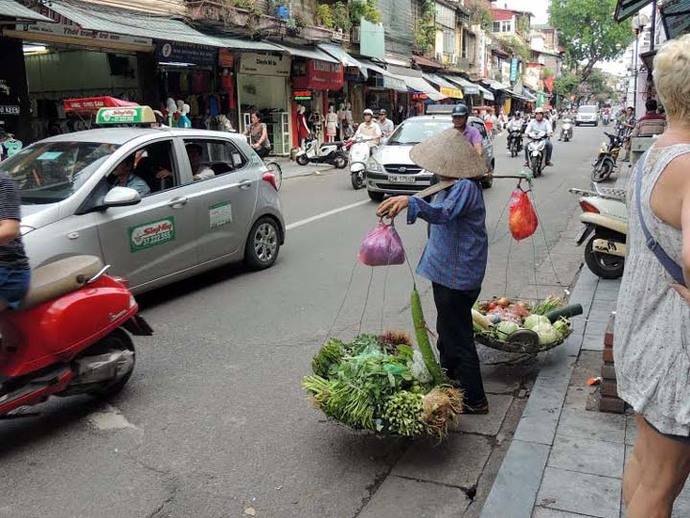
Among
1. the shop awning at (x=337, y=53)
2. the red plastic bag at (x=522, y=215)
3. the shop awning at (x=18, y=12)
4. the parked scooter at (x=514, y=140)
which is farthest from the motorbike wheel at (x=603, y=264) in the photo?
the shop awning at (x=337, y=53)

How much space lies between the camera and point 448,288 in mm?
3795

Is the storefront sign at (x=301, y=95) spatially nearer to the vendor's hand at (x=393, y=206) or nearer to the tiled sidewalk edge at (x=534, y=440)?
the tiled sidewalk edge at (x=534, y=440)

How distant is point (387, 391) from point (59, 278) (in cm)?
195

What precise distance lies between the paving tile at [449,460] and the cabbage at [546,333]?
981 mm

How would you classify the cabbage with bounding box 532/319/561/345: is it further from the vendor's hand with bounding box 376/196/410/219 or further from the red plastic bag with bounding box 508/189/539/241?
the vendor's hand with bounding box 376/196/410/219

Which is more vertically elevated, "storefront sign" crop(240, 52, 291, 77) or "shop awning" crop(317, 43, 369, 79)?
"shop awning" crop(317, 43, 369, 79)

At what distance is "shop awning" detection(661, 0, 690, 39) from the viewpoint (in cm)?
993

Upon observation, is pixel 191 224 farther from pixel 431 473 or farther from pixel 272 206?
pixel 431 473

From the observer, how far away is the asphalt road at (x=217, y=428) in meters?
3.25

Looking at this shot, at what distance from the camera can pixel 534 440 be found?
3.59 m

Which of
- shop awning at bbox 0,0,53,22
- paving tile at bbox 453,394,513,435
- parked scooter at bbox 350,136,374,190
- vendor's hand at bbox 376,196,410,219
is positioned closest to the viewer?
vendor's hand at bbox 376,196,410,219

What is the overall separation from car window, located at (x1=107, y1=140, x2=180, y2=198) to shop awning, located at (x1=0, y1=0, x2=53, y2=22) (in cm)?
597

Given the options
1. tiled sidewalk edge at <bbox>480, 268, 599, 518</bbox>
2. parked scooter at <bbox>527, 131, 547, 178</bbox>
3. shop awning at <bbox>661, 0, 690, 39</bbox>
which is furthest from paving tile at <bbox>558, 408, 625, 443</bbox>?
parked scooter at <bbox>527, 131, 547, 178</bbox>

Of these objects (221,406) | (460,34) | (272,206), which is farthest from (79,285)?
(460,34)
